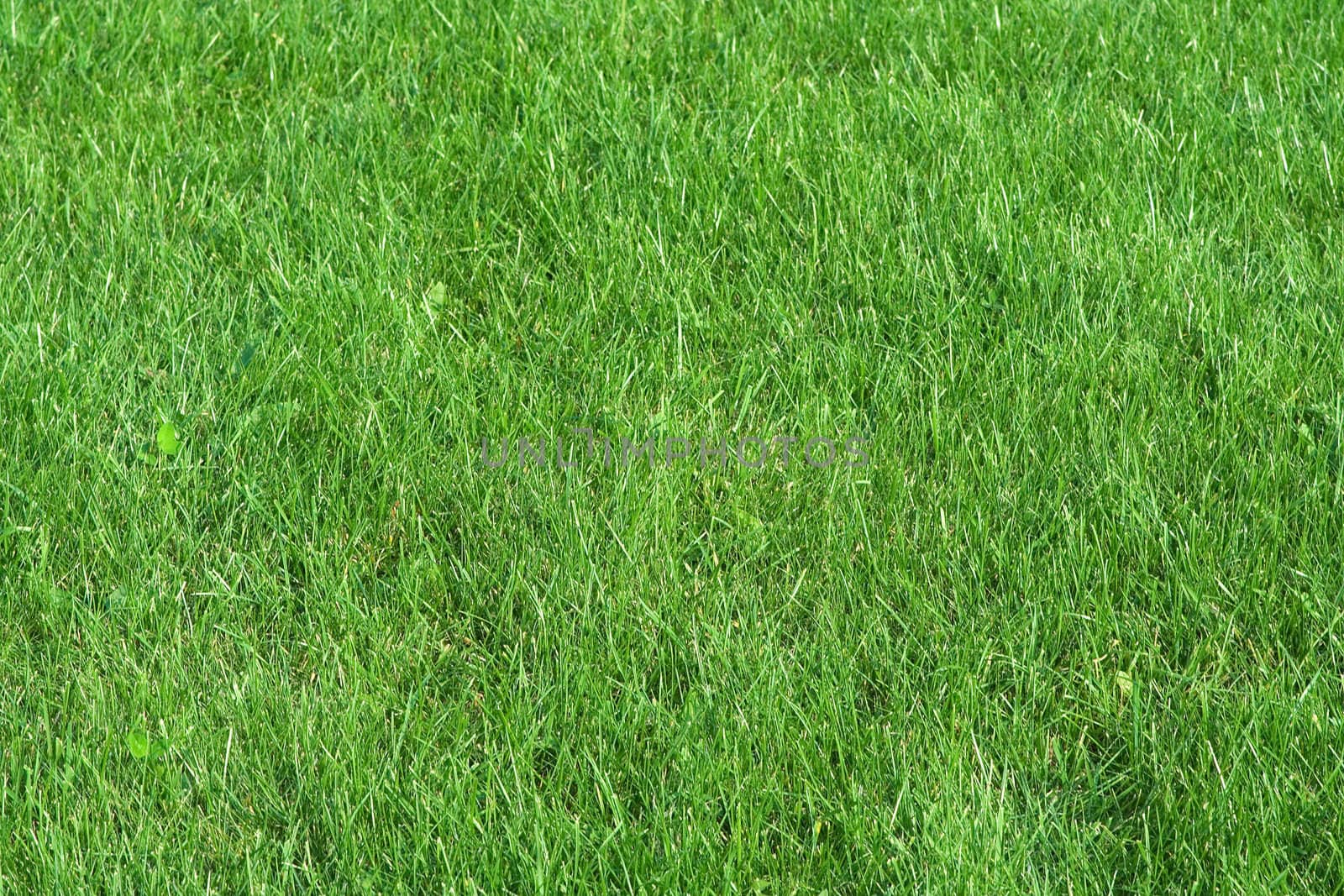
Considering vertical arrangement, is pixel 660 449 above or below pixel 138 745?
above

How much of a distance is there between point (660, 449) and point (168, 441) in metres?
0.97

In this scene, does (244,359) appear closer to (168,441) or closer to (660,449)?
(168,441)

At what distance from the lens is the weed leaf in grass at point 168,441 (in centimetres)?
290

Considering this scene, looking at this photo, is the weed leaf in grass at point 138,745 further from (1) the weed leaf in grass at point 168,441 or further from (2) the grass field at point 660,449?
(1) the weed leaf in grass at point 168,441

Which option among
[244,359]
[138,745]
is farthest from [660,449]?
[138,745]

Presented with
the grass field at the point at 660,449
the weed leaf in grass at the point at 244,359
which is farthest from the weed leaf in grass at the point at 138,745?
the weed leaf in grass at the point at 244,359

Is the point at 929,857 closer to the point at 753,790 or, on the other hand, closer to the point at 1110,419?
the point at 753,790

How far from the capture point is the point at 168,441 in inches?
114

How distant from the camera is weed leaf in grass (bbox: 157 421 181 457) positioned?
2.90 metres

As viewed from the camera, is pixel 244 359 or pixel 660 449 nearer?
pixel 660 449

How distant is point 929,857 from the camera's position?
2.23 m

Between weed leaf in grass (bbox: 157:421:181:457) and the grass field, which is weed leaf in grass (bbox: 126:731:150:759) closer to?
the grass field

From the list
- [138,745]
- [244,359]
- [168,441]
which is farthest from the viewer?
[244,359]

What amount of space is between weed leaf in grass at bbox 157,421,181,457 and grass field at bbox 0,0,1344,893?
1 centimetres
